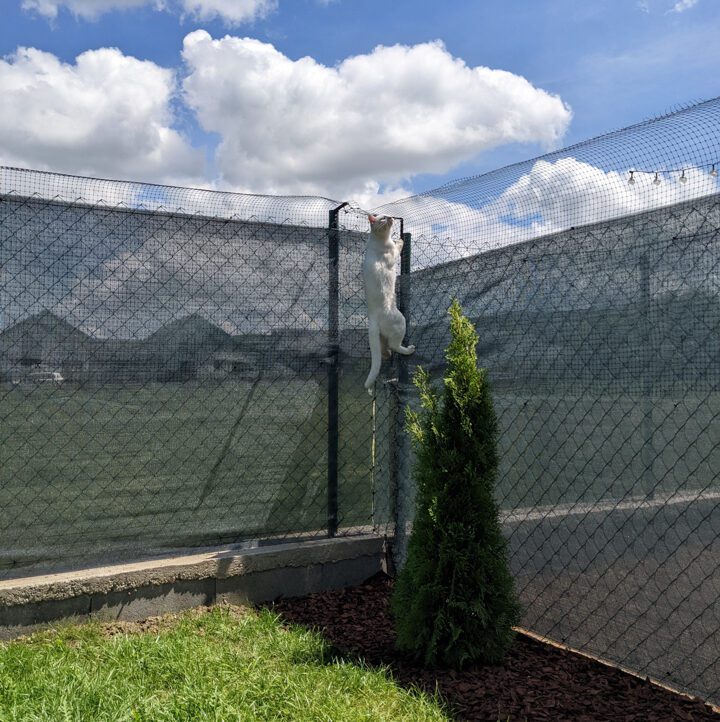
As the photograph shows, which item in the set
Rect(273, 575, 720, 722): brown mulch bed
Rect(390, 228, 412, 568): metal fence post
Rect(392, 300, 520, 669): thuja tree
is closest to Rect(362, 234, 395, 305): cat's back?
Rect(390, 228, 412, 568): metal fence post

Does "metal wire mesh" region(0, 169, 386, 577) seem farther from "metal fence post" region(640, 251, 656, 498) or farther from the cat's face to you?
"metal fence post" region(640, 251, 656, 498)

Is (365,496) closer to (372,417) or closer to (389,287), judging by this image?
(372,417)

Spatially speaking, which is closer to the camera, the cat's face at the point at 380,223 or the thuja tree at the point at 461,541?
the thuja tree at the point at 461,541

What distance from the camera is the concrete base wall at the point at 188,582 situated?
12.6 ft

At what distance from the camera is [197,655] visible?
3467 millimetres

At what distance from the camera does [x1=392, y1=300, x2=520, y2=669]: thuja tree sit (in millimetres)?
3361

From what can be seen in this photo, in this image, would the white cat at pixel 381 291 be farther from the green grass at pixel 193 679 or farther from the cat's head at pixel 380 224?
the green grass at pixel 193 679

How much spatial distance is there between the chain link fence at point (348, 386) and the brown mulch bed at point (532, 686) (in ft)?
0.46

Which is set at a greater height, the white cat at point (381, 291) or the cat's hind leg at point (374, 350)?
the white cat at point (381, 291)

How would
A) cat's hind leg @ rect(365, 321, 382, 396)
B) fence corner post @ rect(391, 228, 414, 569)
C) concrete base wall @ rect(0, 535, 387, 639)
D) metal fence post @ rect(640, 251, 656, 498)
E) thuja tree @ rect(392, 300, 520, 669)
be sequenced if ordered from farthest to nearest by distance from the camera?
1. fence corner post @ rect(391, 228, 414, 569)
2. cat's hind leg @ rect(365, 321, 382, 396)
3. concrete base wall @ rect(0, 535, 387, 639)
4. thuja tree @ rect(392, 300, 520, 669)
5. metal fence post @ rect(640, 251, 656, 498)

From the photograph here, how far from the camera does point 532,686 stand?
3184mm

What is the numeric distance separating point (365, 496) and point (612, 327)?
223 cm

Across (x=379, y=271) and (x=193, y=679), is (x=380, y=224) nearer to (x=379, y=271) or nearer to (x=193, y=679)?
(x=379, y=271)

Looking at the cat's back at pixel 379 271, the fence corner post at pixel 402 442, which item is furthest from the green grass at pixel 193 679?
the cat's back at pixel 379 271
